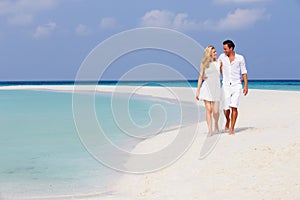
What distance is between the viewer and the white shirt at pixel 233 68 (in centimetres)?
781

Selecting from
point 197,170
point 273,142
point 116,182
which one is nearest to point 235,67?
point 273,142

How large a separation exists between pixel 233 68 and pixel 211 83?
481 millimetres

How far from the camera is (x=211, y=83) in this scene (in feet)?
25.9

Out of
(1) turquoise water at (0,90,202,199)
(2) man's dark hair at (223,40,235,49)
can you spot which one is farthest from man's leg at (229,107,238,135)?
(1) turquoise water at (0,90,202,199)

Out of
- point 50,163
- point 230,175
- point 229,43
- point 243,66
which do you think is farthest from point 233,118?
point 50,163

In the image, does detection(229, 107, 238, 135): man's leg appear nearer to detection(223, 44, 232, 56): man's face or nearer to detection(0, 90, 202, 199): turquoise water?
detection(223, 44, 232, 56): man's face

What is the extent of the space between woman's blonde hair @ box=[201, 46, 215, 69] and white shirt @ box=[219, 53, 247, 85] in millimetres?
293

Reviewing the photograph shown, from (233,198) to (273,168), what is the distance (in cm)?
121

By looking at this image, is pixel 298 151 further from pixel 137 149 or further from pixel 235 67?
pixel 137 149

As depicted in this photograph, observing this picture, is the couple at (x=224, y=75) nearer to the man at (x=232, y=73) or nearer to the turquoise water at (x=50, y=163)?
the man at (x=232, y=73)

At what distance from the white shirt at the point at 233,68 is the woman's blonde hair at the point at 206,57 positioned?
0.29m

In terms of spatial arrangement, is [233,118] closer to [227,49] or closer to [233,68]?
[233,68]

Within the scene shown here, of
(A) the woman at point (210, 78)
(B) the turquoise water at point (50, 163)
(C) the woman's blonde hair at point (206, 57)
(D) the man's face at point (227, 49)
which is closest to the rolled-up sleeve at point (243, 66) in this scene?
(D) the man's face at point (227, 49)

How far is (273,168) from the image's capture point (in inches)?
207
